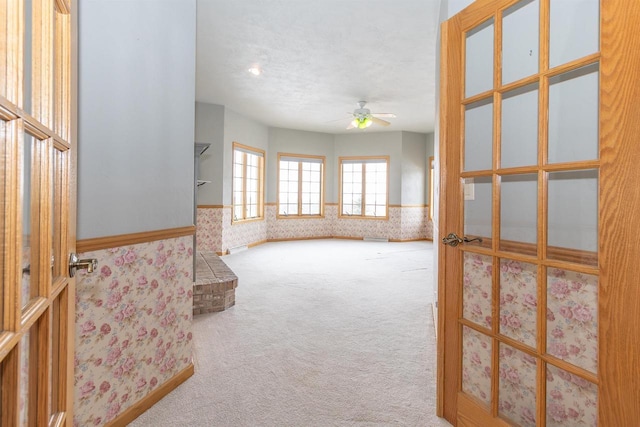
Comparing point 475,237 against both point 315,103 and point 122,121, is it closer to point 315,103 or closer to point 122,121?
point 122,121

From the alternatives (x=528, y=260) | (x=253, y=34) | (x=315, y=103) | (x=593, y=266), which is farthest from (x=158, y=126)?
(x=315, y=103)

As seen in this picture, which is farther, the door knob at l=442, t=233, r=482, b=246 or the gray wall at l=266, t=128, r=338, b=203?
the gray wall at l=266, t=128, r=338, b=203

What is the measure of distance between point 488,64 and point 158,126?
158cm

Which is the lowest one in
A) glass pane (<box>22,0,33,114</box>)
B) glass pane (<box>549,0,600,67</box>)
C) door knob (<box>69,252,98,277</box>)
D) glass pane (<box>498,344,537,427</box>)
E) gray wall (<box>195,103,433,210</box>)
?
glass pane (<box>498,344,537,427</box>)

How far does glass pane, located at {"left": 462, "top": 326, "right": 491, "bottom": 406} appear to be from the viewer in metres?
1.54

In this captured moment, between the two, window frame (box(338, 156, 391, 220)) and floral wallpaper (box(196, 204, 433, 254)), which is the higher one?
window frame (box(338, 156, 391, 220))

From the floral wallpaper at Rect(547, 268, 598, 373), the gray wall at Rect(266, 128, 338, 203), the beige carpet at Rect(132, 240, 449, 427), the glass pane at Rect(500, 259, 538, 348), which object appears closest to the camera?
the floral wallpaper at Rect(547, 268, 598, 373)

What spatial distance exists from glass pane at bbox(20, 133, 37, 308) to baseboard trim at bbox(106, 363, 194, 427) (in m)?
1.26

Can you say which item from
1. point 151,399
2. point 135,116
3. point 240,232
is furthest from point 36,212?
point 240,232

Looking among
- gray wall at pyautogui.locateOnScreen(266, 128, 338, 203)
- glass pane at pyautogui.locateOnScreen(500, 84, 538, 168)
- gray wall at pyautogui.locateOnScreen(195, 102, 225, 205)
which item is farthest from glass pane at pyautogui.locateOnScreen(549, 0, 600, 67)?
gray wall at pyautogui.locateOnScreen(266, 128, 338, 203)

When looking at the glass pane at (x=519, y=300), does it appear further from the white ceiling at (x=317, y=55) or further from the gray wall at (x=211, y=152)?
the gray wall at (x=211, y=152)

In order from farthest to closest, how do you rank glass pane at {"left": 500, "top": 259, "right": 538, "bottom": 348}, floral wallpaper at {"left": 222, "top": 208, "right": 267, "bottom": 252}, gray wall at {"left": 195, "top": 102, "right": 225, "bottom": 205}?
floral wallpaper at {"left": 222, "top": 208, "right": 267, "bottom": 252}
gray wall at {"left": 195, "top": 102, "right": 225, "bottom": 205}
glass pane at {"left": 500, "top": 259, "right": 538, "bottom": 348}

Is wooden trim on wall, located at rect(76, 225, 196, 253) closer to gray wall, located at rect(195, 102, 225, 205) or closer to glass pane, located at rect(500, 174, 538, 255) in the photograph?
glass pane, located at rect(500, 174, 538, 255)

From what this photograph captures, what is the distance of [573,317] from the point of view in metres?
1.24
